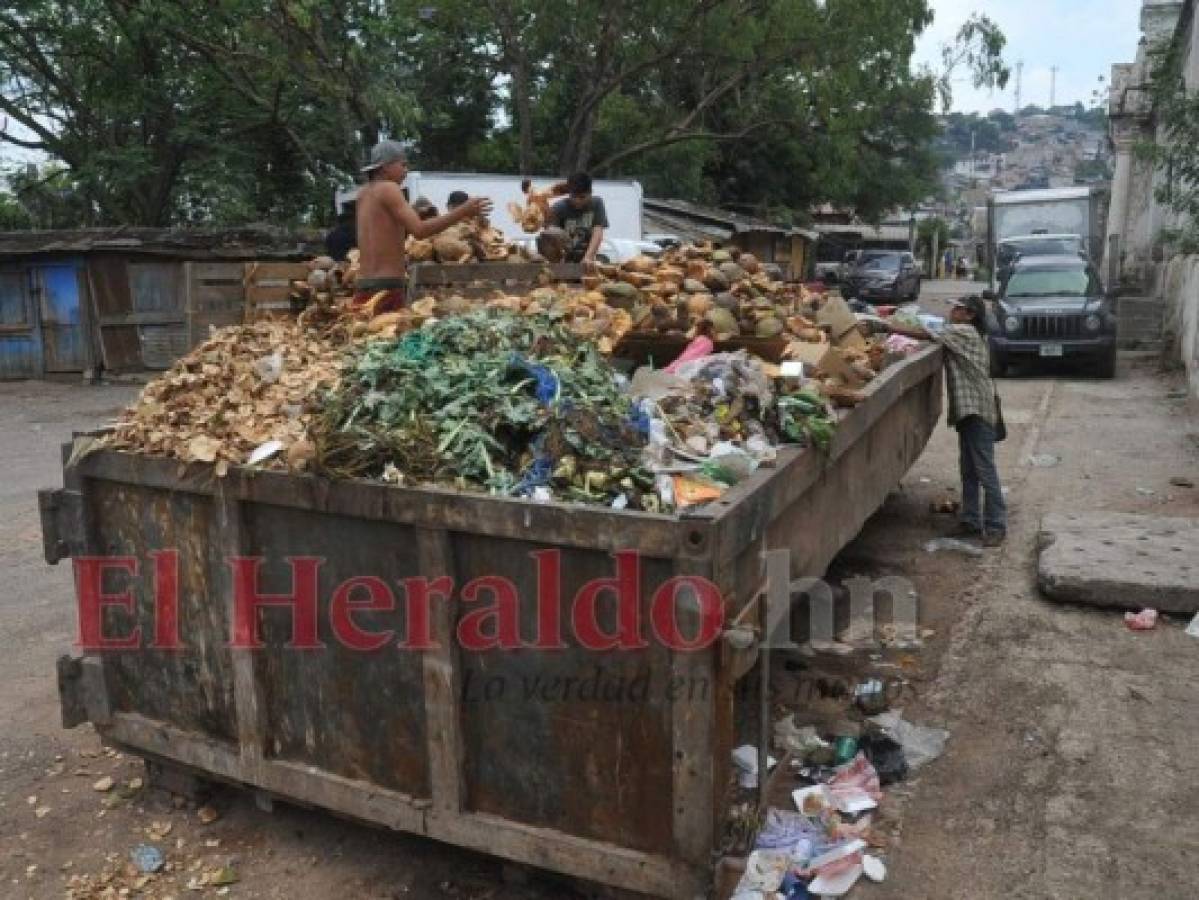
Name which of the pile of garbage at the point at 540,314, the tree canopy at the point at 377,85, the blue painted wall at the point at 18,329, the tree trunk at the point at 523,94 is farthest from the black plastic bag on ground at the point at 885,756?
the blue painted wall at the point at 18,329

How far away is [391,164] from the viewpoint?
17.2 ft

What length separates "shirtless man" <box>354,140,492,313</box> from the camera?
Answer: 5.06 m

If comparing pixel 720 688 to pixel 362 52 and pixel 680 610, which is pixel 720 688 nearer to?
pixel 680 610

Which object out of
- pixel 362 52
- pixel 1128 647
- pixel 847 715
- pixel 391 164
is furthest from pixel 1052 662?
pixel 362 52

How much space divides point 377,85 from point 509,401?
15.0 m

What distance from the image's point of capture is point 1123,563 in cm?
564

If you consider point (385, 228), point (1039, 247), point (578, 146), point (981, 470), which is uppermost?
point (578, 146)

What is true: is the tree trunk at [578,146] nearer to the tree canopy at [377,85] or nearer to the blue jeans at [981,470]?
the tree canopy at [377,85]

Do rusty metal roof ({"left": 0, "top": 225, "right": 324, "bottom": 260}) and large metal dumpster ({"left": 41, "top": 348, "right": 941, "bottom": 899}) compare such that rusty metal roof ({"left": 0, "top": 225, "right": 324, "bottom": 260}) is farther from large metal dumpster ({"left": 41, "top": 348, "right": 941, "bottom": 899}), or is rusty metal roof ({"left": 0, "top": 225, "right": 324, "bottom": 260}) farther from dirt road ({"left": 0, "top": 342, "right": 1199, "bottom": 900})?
large metal dumpster ({"left": 41, "top": 348, "right": 941, "bottom": 899})

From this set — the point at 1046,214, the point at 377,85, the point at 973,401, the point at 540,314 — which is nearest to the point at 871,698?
the point at 540,314

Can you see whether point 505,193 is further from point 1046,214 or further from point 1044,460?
point 1046,214

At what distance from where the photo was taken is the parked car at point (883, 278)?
3116 cm

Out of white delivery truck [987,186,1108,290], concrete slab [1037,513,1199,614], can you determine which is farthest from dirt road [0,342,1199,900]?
white delivery truck [987,186,1108,290]

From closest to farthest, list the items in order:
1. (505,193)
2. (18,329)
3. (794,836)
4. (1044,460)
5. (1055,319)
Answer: (794,836) → (1044,460) → (505,193) → (1055,319) → (18,329)
